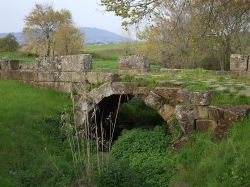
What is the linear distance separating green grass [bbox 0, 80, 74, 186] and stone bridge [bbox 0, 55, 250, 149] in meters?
0.49

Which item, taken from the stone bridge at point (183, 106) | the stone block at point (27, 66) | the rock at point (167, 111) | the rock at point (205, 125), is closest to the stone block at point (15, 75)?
the stone block at point (27, 66)

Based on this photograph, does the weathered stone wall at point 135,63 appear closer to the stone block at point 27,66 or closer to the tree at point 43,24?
the stone block at point 27,66

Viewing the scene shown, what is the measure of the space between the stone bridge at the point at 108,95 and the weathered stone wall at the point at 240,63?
4.98m

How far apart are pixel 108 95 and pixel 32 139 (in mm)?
2568

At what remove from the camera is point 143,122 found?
15.1m

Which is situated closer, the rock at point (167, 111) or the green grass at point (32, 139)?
the green grass at point (32, 139)

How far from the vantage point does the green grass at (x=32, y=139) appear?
1005 centimetres

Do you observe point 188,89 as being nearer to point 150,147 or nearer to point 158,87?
point 158,87

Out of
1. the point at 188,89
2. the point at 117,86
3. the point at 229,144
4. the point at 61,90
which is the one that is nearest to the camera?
the point at 229,144

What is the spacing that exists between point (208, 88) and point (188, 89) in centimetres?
51

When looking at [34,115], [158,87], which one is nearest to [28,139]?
[34,115]

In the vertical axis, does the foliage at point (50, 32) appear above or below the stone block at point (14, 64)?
above

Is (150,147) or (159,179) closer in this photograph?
(159,179)

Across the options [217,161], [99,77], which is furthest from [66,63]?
[217,161]
